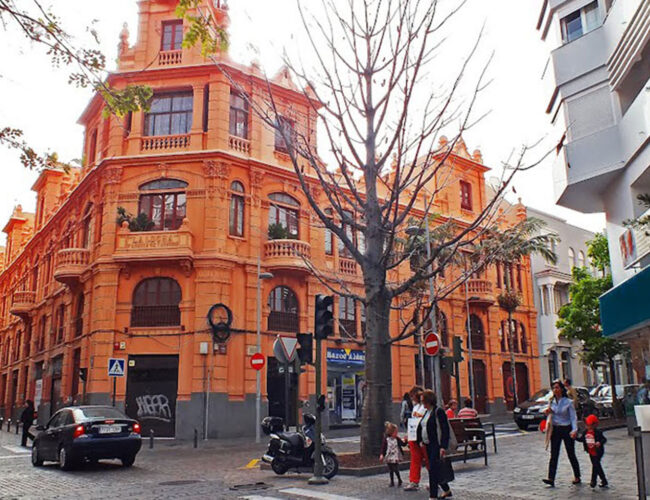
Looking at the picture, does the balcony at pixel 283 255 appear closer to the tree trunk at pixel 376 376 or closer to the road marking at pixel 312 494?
the tree trunk at pixel 376 376

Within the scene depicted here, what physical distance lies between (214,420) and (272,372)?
3.54 meters

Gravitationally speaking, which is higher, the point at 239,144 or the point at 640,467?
the point at 239,144

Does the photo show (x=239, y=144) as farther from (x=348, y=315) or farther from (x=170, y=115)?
(x=348, y=315)

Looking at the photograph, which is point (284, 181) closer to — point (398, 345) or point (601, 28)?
point (398, 345)

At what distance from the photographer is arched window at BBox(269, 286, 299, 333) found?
87.1 ft

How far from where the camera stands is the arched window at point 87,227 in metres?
28.2

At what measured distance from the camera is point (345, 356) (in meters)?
28.8

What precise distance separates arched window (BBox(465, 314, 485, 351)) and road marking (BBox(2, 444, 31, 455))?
24163mm

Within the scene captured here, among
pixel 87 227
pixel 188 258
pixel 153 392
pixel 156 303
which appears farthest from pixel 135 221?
pixel 153 392

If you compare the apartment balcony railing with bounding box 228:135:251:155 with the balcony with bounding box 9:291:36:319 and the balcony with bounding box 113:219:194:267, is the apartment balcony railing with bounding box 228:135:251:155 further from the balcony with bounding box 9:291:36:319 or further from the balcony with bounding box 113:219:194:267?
the balcony with bounding box 9:291:36:319

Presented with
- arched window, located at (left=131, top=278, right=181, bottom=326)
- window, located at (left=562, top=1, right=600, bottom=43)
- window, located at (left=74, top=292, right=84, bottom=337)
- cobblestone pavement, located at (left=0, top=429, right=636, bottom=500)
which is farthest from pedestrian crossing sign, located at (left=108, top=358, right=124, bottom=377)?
window, located at (left=562, top=1, right=600, bottom=43)

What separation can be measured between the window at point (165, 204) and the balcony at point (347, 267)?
815 centimetres

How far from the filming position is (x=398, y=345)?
31172 mm

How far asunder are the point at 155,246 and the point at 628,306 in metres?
18.2
